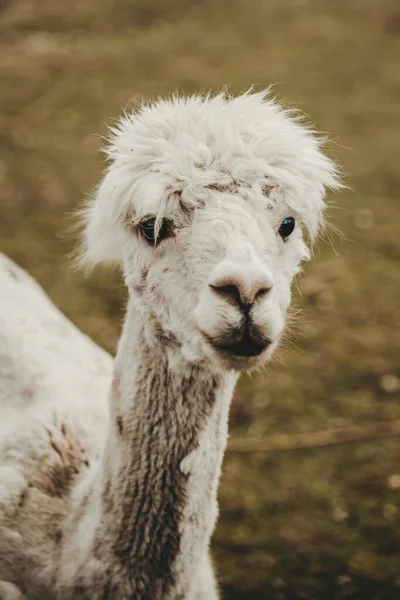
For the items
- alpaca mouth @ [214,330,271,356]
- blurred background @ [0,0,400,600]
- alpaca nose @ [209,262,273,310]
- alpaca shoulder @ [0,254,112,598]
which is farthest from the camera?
blurred background @ [0,0,400,600]

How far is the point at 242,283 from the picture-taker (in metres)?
1.81

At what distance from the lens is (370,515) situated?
386cm

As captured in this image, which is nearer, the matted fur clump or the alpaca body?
the matted fur clump

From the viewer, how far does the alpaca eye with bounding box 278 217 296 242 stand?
7.08 feet

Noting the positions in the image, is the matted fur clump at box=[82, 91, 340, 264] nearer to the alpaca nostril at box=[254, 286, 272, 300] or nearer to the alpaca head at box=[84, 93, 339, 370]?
the alpaca head at box=[84, 93, 339, 370]

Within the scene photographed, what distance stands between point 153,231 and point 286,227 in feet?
1.24

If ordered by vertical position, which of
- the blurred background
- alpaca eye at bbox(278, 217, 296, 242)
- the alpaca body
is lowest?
the alpaca body

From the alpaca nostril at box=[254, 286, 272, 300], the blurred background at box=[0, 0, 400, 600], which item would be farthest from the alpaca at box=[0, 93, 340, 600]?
the blurred background at box=[0, 0, 400, 600]

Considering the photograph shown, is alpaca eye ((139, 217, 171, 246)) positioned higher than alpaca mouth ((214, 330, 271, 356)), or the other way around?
alpaca eye ((139, 217, 171, 246))

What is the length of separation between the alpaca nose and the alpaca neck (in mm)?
389

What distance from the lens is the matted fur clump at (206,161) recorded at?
205 cm

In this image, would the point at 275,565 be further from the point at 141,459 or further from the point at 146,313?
the point at 146,313

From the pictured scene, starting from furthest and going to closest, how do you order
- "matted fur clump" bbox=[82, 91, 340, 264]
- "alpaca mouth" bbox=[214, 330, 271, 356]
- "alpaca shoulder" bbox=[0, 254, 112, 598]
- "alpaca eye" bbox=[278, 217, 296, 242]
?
1. "alpaca shoulder" bbox=[0, 254, 112, 598]
2. "alpaca eye" bbox=[278, 217, 296, 242]
3. "matted fur clump" bbox=[82, 91, 340, 264]
4. "alpaca mouth" bbox=[214, 330, 271, 356]

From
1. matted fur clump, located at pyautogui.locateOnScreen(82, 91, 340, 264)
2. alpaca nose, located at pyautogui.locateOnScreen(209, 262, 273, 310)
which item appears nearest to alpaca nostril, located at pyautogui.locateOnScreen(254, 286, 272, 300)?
alpaca nose, located at pyautogui.locateOnScreen(209, 262, 273, 310)
